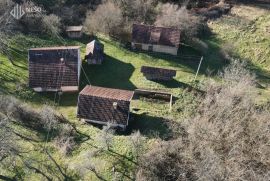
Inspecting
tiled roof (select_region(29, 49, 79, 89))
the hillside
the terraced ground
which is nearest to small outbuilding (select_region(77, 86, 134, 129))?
the terraced ground

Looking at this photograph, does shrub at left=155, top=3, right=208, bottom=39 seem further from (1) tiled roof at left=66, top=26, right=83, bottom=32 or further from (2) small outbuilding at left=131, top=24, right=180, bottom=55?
(1) tiled roof at left=66, top=26, right=83, bottom=32

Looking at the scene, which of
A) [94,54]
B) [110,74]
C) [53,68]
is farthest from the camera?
[94,54]

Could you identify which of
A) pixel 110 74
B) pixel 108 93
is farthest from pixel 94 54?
pixel 108 93

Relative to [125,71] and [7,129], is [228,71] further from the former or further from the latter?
[7,129]

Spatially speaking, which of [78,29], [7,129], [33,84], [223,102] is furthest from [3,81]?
[223,102]

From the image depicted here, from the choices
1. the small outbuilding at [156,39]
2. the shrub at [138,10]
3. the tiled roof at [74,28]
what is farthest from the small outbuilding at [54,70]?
the shrub at [138,10]

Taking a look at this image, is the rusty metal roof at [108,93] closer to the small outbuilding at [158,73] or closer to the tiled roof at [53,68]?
the tiled roof at [53,68]

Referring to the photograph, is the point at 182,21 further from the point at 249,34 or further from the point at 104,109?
the point at 104,109
